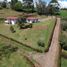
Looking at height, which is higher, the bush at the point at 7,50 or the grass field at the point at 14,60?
the grass field at the point at 14,60

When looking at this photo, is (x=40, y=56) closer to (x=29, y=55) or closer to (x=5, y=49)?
(x=29, y=55)

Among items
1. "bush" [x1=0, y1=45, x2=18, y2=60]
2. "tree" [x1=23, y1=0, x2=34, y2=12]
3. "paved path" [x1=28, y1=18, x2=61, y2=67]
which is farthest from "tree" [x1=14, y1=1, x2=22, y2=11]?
"paved path" [x1=28, y1=18, x2=61, y2=67]

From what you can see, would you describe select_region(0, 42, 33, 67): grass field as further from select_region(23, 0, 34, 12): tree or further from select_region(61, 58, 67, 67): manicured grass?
select_region(23, 0, 34, 12): tree

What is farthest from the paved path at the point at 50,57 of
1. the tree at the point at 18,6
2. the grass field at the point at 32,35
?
the tree at the point at 18,6

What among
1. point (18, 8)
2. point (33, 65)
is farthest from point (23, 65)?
point (18, 8)

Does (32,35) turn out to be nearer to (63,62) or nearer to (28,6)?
(63,62)

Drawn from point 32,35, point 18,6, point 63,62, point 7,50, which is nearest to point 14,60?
point 7,50

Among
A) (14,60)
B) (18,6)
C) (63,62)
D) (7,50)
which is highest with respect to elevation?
(63,62)

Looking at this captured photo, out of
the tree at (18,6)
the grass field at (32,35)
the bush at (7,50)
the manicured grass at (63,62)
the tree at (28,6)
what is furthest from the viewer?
the tree at (28,6)

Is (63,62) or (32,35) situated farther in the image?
(32,35)

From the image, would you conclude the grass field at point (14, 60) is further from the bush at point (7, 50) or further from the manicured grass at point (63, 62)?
the manicured grass at point (63, 62)

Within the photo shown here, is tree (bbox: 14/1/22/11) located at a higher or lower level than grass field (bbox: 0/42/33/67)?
lower
